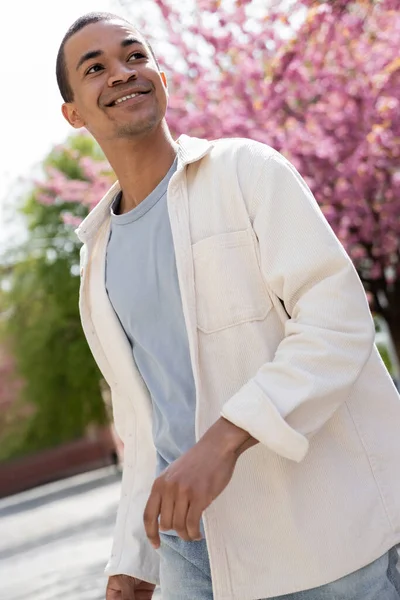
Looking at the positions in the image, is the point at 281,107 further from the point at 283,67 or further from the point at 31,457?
the point at 31,457

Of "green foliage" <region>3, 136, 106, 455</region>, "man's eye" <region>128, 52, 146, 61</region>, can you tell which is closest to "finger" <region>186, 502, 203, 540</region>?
"man's eye" <region>128, 52, 146, 61</region>

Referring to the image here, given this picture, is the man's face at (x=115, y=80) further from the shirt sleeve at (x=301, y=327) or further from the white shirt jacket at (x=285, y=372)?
the shirt sleeve at (x=301, y=327)

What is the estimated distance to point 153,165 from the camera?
282cm

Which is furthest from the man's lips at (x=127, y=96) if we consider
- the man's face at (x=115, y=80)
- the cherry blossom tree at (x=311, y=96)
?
the cherry blossom tree at (x=311, y=96)

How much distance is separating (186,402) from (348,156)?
476 inches

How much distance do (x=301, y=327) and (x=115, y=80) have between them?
2.88 ft

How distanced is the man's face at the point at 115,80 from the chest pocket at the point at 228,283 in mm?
436

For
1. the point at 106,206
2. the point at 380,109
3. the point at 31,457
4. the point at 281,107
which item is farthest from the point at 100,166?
the point at 31,457

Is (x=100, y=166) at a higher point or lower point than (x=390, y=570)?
lower

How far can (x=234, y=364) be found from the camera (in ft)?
7.91

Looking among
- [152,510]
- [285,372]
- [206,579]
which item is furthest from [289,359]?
[206,579]

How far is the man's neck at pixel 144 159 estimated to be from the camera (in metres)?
2.80

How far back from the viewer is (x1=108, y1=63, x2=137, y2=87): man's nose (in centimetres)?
274

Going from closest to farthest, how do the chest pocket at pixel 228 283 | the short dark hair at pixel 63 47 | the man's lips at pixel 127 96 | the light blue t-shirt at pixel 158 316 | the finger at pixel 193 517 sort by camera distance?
the finger at pixel 193 517 < the chest pocket at pixel 228 283 < the light blue t-shirt at pixel 158 316 < the man's lips at pixel 127 96 < the short dark hair at pixel 63 47
